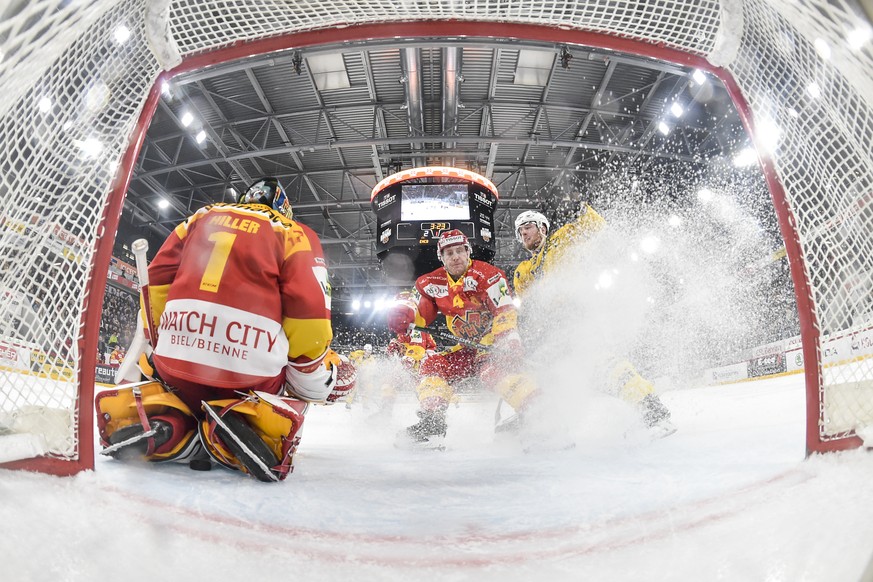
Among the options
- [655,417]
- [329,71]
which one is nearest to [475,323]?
[655,417]

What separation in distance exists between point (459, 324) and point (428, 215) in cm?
467

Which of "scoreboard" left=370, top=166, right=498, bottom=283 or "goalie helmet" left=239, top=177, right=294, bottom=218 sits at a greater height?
"scoreboard" left=370, top=166, right=498, bottom=283

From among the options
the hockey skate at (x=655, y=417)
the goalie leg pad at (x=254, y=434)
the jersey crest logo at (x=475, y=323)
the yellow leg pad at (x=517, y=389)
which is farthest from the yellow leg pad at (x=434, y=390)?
the goalie leg pad at (x=254, y=434)

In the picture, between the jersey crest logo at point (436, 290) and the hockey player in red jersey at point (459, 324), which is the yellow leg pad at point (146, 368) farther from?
the jersey crest logo at point (436, 290)

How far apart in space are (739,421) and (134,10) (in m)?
3.14

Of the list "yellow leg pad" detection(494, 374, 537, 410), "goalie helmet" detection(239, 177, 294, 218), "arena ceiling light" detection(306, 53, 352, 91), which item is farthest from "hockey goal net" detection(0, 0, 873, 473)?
"arena ceiling light" detection(306, 53, 352, 91)

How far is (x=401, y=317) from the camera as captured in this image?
11.7ft

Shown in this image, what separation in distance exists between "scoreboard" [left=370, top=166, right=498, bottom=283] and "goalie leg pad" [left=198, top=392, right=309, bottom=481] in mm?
6438

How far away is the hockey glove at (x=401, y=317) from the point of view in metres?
3.57

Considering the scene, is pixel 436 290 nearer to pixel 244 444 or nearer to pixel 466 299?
pixel 466 299

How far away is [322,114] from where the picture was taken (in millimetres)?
9453

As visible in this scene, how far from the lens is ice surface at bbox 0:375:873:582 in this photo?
809mm

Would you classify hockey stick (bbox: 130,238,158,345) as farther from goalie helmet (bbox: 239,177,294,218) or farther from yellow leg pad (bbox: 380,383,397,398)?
yellow leg pad (bbox: 380,383,397,398)

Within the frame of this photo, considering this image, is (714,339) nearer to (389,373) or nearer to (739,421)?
(389,373)
